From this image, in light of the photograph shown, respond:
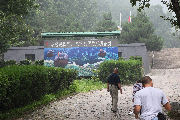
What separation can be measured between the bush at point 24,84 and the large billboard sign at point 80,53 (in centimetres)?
1134

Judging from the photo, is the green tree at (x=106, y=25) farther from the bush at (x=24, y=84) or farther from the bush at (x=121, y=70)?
the bush at (x=24, y=84)

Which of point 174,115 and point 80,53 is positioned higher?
point 80,53

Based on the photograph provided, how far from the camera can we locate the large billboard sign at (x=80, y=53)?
2942 centimetres

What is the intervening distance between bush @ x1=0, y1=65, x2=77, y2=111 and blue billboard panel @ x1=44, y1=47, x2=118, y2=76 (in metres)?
11.3

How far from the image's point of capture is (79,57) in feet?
98.0

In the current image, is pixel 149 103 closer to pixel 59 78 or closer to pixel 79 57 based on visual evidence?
pixel 59 78

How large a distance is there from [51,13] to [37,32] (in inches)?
601

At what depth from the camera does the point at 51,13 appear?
63.3 m

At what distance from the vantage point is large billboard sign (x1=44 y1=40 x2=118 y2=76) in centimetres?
2942

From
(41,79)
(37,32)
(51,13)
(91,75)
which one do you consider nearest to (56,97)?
(41,79)

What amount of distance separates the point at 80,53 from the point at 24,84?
18.0 meters

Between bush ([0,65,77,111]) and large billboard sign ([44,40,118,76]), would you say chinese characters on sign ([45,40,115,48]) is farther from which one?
bush ([0,65,77,111])

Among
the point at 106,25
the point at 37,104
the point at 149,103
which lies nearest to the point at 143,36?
the point at 106,25

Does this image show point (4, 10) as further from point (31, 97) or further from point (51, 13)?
point (51, 13)
